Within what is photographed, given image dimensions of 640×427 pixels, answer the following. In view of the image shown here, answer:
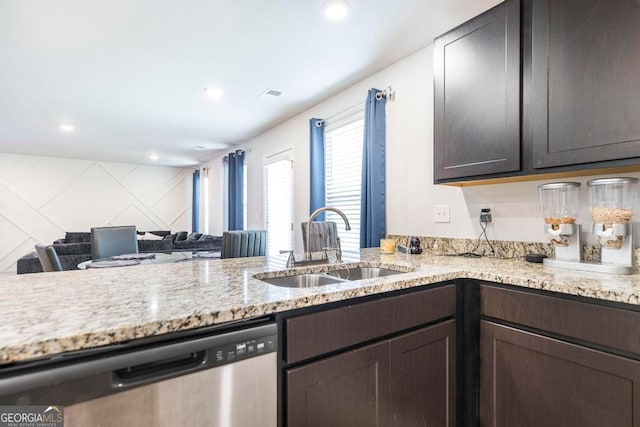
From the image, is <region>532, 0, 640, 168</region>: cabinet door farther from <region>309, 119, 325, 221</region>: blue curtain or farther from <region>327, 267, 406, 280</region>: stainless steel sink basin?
<region>309, 119, 325, 221</region>: blue curtain

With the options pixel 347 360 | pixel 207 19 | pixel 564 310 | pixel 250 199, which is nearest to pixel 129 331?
pixel 347 360

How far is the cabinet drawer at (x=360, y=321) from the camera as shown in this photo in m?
0.98

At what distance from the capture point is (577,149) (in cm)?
136

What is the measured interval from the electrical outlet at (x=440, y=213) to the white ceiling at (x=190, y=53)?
121cm

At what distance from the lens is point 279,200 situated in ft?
14.5

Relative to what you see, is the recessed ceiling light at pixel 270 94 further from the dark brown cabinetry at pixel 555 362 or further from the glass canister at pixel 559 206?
the dark brown cabinetry at pixel 555 362

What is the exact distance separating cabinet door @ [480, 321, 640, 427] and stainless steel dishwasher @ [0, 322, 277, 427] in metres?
0.97

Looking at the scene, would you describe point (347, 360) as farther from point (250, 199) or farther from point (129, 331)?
point (250, 199)

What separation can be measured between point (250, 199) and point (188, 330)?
452cm

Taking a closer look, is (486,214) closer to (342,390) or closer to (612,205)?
(612,205)

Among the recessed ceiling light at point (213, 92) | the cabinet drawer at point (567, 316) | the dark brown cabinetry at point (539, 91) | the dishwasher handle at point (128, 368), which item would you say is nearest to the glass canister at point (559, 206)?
the dark brown cabinetry at point (539, 91)

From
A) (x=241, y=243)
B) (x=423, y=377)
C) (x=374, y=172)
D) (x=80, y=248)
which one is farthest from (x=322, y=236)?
(x=80, y=248)

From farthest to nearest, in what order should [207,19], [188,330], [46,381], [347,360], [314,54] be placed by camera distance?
[314,54], [207,19], [347,360], [188,330], [46,381]

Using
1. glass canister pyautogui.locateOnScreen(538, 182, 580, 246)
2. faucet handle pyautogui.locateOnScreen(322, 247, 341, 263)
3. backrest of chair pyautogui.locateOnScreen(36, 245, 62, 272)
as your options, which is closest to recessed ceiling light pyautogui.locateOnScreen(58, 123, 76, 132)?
backrest of chair pyautogui.locateOnScreen(36, 245, 62, 272)
